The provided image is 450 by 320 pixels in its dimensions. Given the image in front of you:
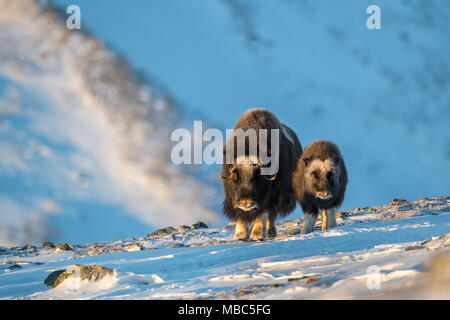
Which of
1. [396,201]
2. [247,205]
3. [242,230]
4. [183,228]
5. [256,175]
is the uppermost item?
[396,201]

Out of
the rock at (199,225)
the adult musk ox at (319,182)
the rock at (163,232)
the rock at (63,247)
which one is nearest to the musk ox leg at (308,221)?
the adult musk ox at (319,182)

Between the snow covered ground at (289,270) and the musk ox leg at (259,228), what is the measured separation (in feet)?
5.02

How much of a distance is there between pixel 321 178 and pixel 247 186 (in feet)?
5.81

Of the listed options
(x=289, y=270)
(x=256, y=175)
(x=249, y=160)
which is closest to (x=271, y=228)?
(x=256, y=175)

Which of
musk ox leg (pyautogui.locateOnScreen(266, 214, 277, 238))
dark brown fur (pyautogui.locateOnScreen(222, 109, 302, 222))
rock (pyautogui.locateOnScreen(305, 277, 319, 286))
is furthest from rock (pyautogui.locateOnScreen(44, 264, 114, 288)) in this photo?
musk ox leg (pyautogui.locateOnScreen(266, 214, 277, 238))

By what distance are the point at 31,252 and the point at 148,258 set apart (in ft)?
22.9

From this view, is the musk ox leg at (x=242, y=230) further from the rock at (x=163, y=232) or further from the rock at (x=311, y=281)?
the rock at (x=311, y=281)

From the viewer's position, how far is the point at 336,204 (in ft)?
38.5

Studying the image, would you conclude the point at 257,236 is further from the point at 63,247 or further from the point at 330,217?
the point at 63,247

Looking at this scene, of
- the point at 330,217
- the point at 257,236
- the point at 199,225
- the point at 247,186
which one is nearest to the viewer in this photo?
the point at 247,186

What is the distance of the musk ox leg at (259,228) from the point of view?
1105cm

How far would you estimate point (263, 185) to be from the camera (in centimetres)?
1084

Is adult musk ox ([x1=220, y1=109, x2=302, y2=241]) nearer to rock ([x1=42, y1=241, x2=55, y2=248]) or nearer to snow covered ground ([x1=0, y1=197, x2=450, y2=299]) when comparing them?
snow covered ground ([x1=0, y1=197, x2=450, y2=299])

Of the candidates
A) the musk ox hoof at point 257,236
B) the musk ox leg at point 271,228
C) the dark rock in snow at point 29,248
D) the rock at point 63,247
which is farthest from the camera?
the dark rock in snow at point 29,248
